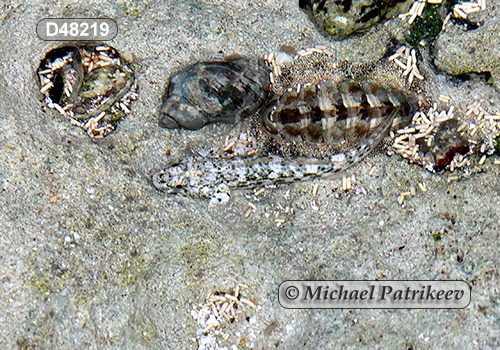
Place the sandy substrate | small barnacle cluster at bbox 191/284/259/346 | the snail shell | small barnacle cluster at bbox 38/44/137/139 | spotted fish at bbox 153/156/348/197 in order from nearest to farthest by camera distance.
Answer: the sandy substrate < small barnacle cluster at bbox 191/284/259/346 < the snail shell < spotted fish at bbox 153/156/348/197 < small barnacle cluster at bbox 38/44/137/139

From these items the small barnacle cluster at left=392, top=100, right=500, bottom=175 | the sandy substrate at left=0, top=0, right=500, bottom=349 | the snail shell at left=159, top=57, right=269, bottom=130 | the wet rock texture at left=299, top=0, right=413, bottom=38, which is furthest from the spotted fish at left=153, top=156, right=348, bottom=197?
the wet rock texture at left=299, top=0, right=413, bottom=38

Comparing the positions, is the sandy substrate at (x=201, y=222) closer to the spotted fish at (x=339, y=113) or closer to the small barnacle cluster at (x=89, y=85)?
the small barnacle cluster at (x=89, y=85)

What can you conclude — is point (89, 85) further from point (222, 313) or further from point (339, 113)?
point (222, 313)

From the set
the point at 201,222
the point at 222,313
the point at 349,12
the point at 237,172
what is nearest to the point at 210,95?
the point at 237,172

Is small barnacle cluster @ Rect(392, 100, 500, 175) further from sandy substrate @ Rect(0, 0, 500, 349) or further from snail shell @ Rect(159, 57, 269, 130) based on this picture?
snail shell @ Rect(159, 57, 269, 130)

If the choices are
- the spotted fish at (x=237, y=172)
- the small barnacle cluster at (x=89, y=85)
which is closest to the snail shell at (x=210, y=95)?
the spotted fish at (x=237, y=172)

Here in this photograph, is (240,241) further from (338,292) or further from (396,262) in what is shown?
(396,262)
